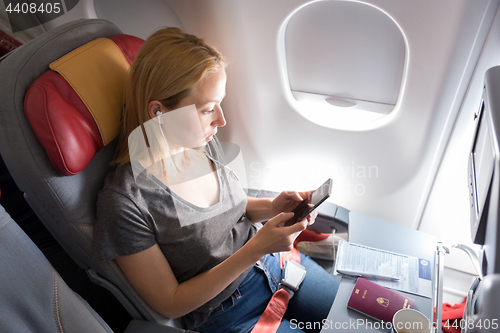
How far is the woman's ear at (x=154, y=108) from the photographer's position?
3.30 ft

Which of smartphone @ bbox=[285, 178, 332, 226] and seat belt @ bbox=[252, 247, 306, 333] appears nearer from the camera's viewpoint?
smartphone @ bbox=[285, 178, 332, 226]

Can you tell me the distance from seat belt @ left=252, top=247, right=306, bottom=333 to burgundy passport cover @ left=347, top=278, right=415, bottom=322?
0.26 metres

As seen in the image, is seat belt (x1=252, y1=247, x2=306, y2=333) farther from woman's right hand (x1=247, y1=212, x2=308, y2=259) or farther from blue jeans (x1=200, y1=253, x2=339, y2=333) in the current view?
woman's right hand (x1=247, y1=212, x2=308, y2=259)

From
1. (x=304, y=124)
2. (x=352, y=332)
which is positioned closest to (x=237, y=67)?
(x=304, y=124)

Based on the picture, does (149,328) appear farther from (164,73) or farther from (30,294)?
(164,73)

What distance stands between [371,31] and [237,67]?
0.60m

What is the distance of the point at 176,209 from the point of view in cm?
107

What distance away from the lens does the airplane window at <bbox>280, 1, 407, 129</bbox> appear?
1.31m

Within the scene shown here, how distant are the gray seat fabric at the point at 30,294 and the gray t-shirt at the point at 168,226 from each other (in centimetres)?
13

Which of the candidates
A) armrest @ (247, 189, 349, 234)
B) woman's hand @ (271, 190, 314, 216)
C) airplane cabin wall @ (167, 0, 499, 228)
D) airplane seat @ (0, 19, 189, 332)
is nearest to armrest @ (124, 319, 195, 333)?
airplane seat @ (0, 19, 189, 332)

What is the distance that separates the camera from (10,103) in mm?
823

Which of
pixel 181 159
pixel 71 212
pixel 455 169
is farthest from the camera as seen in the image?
pixel 455 169

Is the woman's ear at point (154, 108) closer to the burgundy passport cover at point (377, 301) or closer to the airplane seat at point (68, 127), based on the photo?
the airplane seat at point (68, 127)

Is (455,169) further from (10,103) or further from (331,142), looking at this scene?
(10,103)
